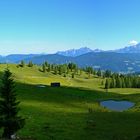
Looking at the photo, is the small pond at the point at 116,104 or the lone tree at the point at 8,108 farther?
the small pond at the point at 116,104

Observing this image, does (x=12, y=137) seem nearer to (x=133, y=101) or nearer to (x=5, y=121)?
(x=5, y=121)

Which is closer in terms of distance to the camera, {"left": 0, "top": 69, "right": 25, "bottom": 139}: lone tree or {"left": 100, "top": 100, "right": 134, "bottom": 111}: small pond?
{"left": 0, "top": 69, "right": 25, "bottom": 139}: lone tree

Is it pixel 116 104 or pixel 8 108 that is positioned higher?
pixel 8 108

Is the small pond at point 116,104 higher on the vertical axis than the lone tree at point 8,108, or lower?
lower

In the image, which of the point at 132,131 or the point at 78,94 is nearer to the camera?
the point at 132,131

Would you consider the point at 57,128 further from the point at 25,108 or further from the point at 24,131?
the point at 25,108

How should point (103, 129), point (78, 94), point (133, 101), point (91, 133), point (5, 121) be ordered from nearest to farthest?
1. point (5, 121)
2. point (91, 133)
3. point (103, 129)
4. point (133, 101)
5. point (78, 94)

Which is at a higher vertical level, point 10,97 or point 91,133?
point 10,97

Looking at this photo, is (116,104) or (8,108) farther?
(116,104)

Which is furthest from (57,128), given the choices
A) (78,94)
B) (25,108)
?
(78,94)

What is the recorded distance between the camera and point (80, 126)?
6906 cm

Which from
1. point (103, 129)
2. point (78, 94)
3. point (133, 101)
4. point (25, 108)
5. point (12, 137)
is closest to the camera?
point (12, 137)

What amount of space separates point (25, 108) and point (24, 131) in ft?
113

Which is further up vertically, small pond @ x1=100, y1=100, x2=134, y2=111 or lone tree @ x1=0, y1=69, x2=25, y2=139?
lone tree @ x1=0, y1=69, x2=25, y2=139
